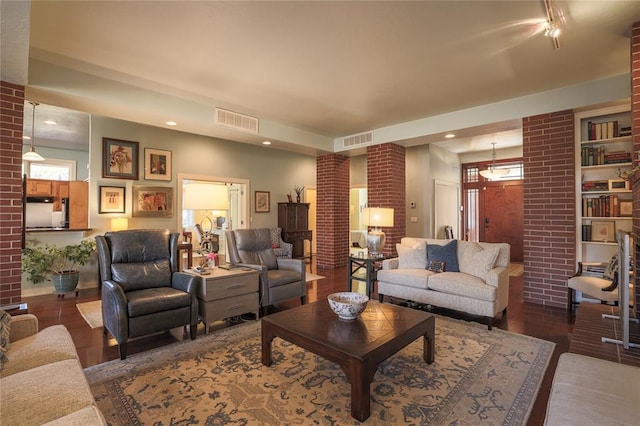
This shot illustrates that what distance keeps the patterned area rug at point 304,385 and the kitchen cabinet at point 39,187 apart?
18.0 ft

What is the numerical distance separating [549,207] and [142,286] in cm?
495

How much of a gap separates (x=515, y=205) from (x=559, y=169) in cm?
372

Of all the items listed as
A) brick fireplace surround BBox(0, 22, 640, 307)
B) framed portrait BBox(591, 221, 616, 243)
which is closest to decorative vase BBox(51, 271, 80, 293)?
brick fireplace surround BBox(0, 22, 640, 307)

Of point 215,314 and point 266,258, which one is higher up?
point 266,258

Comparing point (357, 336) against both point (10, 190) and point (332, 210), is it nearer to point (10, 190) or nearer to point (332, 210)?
point (10, 190)

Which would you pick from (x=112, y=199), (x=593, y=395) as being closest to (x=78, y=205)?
(x=112, y=199)

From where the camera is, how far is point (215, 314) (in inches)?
123

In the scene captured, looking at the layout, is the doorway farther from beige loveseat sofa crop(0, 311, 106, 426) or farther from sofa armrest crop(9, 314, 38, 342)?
sofa armrest crop(9, 314, 38, 342)

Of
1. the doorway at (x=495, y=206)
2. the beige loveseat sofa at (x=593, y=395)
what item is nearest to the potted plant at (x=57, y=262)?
the beige loveseat sofa at (x=593, y=395)

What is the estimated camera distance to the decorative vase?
4488mm

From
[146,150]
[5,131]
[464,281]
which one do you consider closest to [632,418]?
[464,281]

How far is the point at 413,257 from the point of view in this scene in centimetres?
408

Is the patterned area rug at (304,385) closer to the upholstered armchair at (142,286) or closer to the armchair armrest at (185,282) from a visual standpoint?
the upholstered armchair at (142,286)

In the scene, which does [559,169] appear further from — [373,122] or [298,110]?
[298,110]
